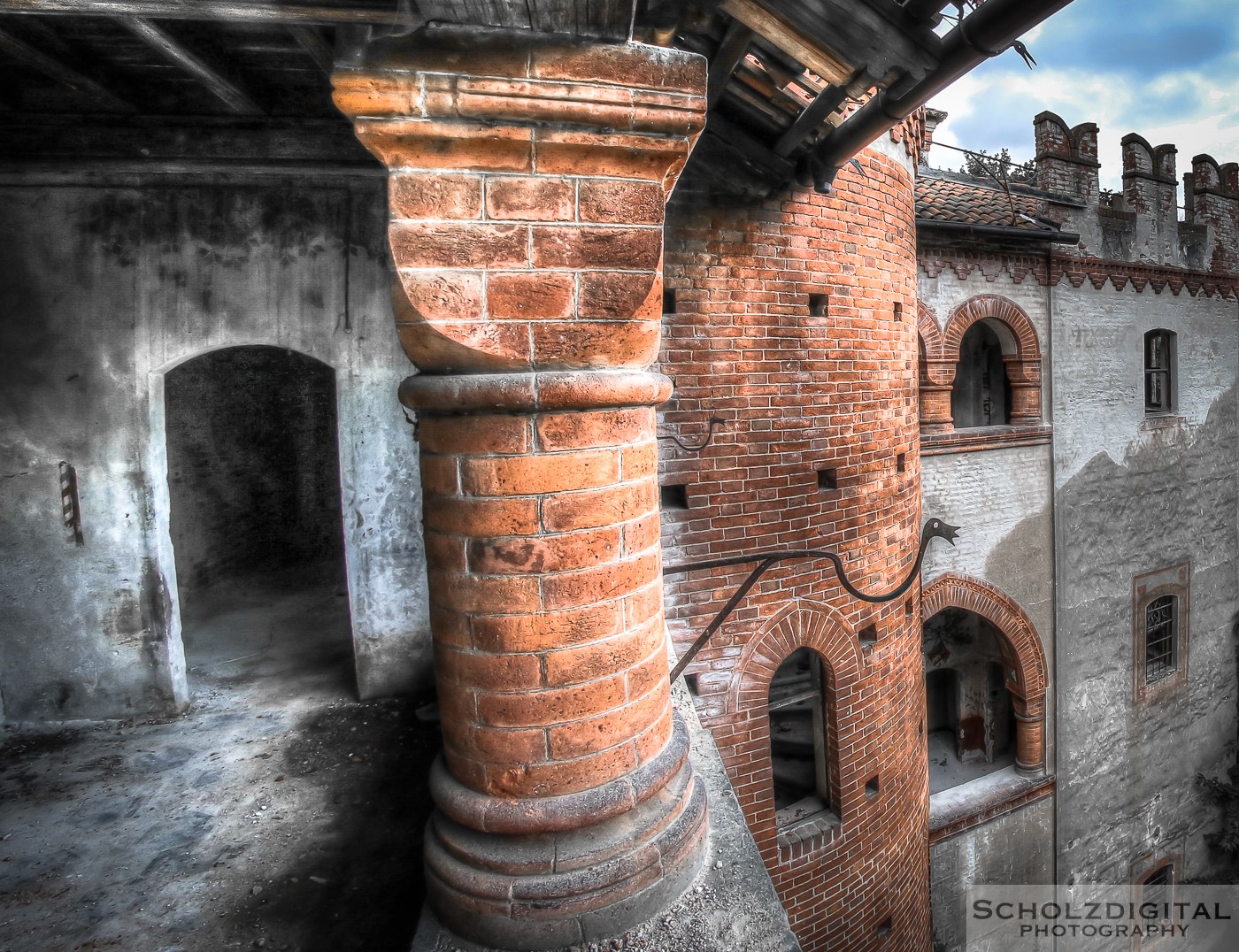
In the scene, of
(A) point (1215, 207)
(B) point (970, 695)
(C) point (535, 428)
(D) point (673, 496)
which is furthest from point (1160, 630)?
(C) point (535, 428)

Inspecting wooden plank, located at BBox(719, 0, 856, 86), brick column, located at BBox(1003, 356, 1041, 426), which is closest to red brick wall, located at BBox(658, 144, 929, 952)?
wooden plank, located at BBox(719, 0, 856, 86)

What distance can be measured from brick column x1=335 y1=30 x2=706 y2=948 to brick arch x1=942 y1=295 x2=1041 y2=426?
7.30 meters

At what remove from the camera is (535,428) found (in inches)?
67.9

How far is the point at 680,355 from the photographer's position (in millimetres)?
4191

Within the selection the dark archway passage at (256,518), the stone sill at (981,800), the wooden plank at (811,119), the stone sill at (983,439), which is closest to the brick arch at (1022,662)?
the stone sill at (981,800)

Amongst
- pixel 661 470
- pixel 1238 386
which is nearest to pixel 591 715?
pixel 661 470

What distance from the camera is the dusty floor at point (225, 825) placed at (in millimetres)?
2297

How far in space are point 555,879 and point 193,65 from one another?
3511 millimetres

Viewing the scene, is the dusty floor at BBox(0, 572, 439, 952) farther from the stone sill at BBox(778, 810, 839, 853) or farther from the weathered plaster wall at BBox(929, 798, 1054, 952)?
the weathered plaster wall at BBox(929, 798, 1054, 952)

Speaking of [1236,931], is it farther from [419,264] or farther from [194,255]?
[194,255]

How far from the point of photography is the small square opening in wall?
4.30m

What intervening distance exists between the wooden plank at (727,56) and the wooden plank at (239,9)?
145 cm

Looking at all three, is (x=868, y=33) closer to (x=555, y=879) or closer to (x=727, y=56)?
(x=727, y=56)

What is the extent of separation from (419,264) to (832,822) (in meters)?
4.79
